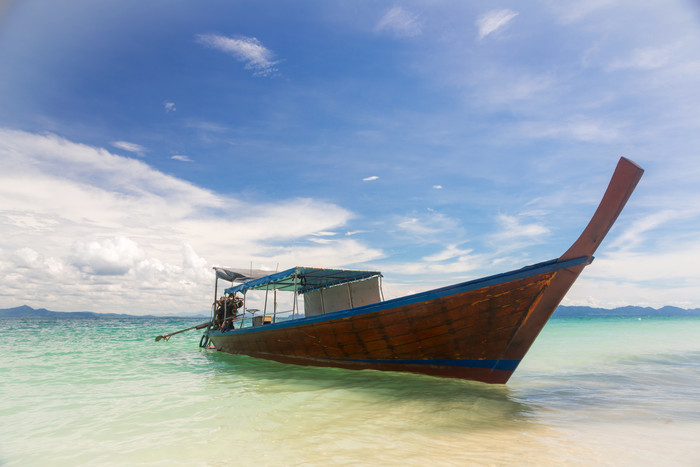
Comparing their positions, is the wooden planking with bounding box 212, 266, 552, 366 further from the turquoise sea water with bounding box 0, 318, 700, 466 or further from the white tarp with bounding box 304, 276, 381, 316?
the white tarp with bounding box 304, 276, 381, 316

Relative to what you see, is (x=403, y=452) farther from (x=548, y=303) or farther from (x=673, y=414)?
(x=673, y=414)

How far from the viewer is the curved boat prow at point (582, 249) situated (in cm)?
584

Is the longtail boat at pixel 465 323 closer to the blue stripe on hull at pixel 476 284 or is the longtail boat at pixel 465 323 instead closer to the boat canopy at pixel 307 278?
the blue stripe on hull at pixel 476 284

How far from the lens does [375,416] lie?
18.0 ft

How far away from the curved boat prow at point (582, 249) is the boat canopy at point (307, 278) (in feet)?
15.5

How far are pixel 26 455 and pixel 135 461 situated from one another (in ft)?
5.20

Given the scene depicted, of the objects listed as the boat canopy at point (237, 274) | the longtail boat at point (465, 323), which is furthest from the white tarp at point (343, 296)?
the longtail boat at point (465, 323)

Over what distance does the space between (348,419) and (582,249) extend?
4.76 meters

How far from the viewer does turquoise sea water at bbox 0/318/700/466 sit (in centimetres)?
409

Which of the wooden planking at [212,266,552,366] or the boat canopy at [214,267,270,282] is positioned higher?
the boat canopy at [214,267,270,282]

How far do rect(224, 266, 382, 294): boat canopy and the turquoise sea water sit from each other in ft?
8.43

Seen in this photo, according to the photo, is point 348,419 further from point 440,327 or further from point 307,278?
point 307,278

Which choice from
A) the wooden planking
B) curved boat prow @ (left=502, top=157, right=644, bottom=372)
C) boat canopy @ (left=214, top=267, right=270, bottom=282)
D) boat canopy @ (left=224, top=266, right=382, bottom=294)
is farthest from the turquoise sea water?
boat canopy @ (left=214, top=267, right=270, bottom=282)

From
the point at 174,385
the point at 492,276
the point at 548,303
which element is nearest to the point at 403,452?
the point at 492,276
